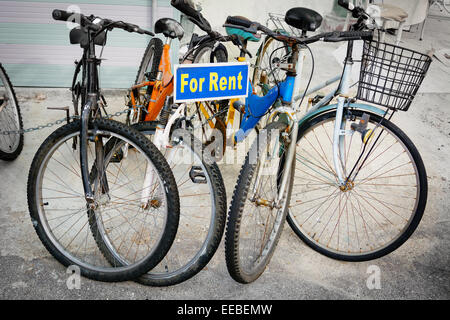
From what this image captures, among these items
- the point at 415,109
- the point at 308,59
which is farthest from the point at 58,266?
the point at 308,59

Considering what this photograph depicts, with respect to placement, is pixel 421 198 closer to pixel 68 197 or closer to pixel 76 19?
pixel 76 19

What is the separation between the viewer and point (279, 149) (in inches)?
102

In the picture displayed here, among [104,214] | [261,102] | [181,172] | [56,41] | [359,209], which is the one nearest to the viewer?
[261,102]

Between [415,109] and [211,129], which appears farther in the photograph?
[415,109]

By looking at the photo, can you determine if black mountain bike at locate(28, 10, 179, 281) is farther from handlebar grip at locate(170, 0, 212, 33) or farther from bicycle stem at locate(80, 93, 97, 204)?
handlebar grip at locate(170, 0, 212, 33)

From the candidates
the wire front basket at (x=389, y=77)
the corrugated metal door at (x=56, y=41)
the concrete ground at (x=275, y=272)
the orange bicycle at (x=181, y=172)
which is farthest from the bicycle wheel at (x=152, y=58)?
the wire front basket at (x=389, y=77)

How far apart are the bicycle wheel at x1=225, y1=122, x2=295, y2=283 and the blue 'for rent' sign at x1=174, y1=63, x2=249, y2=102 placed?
298 millimetres

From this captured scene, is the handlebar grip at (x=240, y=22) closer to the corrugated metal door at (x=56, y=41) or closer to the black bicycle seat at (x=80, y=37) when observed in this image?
the black bicycle seat at (x=80, y=37)

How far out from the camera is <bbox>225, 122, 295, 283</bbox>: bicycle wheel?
2.20 meters

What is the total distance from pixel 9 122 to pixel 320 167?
260 centimetres

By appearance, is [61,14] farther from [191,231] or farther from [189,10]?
[191,231]

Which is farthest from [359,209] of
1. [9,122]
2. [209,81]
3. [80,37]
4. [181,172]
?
[9,122]

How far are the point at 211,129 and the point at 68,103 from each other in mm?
1929

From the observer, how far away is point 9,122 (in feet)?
12.0
